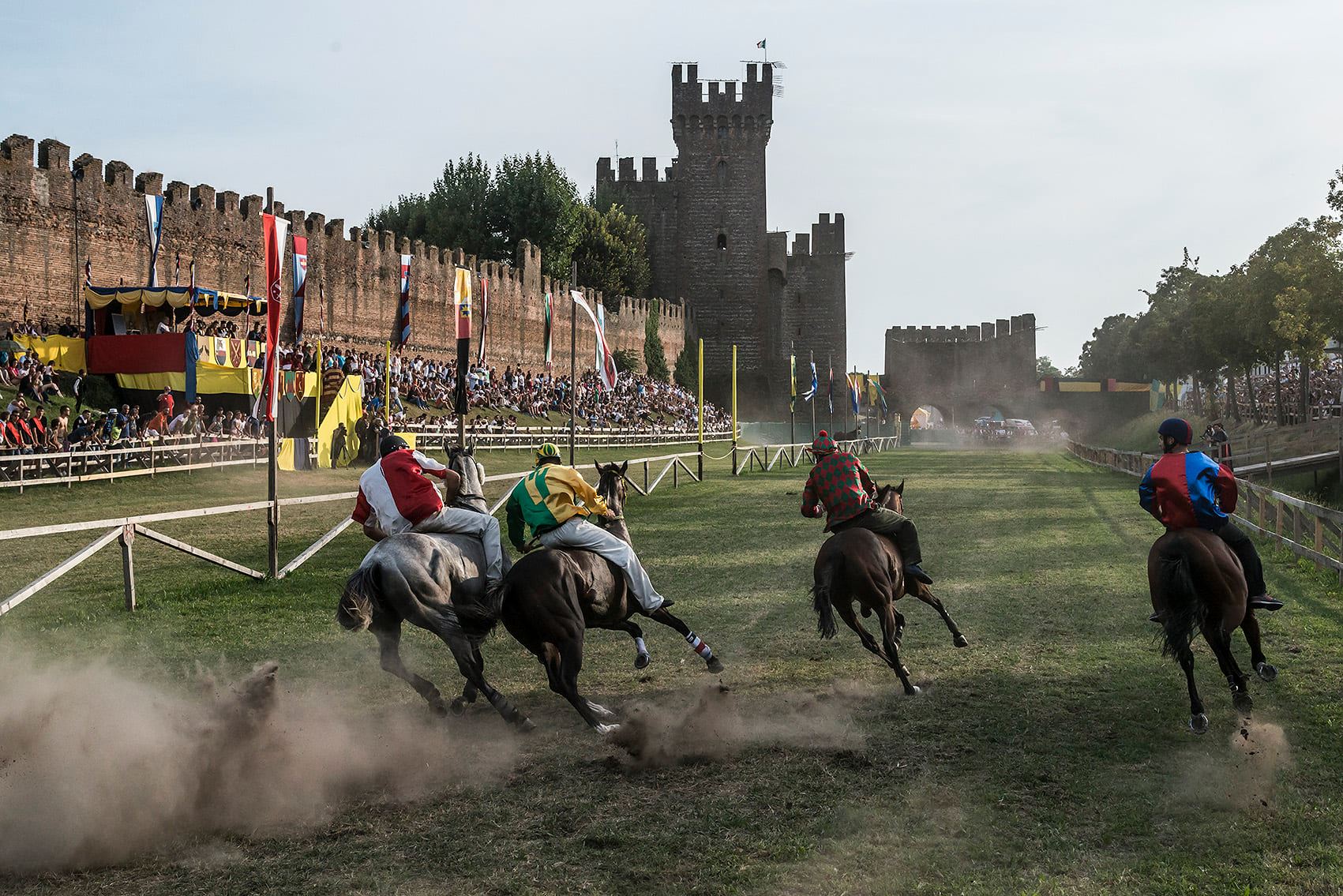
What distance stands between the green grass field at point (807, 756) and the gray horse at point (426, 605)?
0.92ft

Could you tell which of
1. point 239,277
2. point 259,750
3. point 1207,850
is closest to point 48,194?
point 239,277

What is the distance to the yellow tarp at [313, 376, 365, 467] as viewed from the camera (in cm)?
2830

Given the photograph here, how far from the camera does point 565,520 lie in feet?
Answer: 27.0

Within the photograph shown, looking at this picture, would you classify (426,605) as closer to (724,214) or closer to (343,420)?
(343,420)

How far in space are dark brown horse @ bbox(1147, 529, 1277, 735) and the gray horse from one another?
13.6 ft

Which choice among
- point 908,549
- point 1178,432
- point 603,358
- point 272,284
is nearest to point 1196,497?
point 1178,432

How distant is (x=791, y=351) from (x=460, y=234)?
29660 millimetres

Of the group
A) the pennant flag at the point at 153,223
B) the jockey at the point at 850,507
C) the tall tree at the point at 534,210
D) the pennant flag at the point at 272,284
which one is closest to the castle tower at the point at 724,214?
the tall tree at the point at 534,210

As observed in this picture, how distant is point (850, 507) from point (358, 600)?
376cm

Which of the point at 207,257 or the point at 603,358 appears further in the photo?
the point at 207,257

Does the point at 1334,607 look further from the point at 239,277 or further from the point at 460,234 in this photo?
the point at 460,234

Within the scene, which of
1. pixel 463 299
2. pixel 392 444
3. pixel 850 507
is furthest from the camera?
pixel 463 299

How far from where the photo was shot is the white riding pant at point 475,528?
27.3 ft

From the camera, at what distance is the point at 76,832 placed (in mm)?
5621
